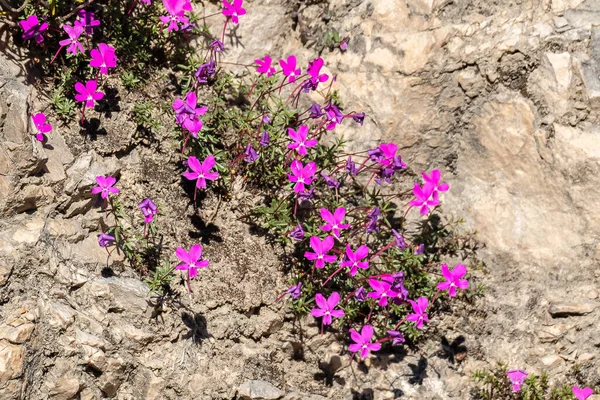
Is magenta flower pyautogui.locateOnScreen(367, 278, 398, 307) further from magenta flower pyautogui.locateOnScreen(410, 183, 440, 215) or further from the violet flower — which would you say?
the violet flower

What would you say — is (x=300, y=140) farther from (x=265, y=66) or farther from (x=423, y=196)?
(x=423, y=196)

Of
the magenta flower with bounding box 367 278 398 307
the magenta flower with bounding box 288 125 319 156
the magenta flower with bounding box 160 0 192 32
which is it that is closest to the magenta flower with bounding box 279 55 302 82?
the magenta flower with bounding box 288 125 319 156

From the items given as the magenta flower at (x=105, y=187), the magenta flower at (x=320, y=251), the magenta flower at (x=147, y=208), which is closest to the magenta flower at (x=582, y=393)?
the magenta flower at (x=320, y=251)

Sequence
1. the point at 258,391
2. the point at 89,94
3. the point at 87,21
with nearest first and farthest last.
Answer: the point at 258,391
the point at 89,94
the point at 87,21

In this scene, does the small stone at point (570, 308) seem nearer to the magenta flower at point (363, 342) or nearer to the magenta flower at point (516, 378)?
the magenta flower at point (516, 378)

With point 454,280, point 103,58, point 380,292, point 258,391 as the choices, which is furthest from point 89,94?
point 454,280
